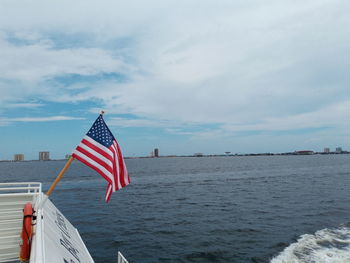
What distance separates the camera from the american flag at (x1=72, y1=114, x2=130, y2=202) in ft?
20.0

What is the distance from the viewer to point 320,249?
14.0 metres

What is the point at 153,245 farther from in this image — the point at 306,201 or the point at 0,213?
the point at 306,201

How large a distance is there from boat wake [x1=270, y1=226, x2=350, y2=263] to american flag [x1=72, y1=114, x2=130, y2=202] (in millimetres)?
10948

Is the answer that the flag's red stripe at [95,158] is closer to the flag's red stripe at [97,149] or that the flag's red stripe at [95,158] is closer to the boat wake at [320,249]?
the flag's red stripe at [97,149]

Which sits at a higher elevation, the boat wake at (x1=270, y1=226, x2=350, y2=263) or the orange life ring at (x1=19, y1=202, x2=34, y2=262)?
the orange life ring at (x1=19, y1=202, x2=34, y2=262)

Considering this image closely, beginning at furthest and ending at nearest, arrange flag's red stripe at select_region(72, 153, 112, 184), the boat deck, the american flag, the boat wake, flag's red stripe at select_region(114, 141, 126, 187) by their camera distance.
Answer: the boat wake → the boat deck → flag's red stripe at select_region(114, 141, 126, 187) → the american flag → flag's red stripe at select_region(72, 153, 112, 184)

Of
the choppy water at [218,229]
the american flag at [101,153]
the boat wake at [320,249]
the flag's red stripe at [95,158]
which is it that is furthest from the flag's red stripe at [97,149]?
the boat wake at [320,249]

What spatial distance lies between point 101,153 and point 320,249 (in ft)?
46.0

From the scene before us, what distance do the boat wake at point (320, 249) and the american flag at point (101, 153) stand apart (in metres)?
10.9

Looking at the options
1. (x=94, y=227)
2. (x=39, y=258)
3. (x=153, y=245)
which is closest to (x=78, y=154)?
(x=39, y=258)

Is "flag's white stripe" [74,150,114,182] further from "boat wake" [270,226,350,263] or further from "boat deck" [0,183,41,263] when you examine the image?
"boat wake" [270,226,350,263]

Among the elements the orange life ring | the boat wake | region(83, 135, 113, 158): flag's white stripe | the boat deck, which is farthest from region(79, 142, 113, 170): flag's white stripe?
the boat wake

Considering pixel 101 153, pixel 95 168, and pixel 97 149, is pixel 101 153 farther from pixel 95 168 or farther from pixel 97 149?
pixel 95 168

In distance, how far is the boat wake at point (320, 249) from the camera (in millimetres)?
12625
